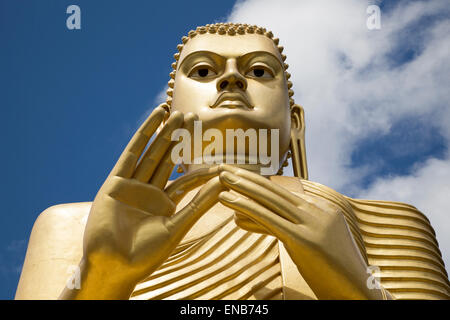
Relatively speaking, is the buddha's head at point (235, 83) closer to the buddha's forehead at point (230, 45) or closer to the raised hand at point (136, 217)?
the buddha's forehead at point (230, 45)

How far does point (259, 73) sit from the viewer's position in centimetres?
481

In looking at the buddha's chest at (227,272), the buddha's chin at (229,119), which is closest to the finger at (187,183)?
the buddha's chest at (227,272)

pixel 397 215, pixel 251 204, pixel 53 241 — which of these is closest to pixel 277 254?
pixel 251 204

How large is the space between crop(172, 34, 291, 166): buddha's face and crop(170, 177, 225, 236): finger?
125cm

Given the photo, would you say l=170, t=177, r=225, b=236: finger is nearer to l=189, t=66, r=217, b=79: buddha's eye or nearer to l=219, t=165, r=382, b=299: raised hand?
l=219, t=165, r=382, b=299: raised hand

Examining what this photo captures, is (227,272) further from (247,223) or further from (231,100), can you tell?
(231,100)

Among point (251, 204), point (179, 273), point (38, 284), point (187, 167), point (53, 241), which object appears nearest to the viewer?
point (251, 204)

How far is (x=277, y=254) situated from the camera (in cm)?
393

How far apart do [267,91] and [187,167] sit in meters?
0.74

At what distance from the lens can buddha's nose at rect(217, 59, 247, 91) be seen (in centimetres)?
452

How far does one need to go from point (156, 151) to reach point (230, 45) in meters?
1.68

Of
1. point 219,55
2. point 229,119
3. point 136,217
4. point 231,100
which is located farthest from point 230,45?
point 136,217

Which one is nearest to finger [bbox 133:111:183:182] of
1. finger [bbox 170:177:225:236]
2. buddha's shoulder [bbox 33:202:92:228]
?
finger [bbox 170:177:225:236]

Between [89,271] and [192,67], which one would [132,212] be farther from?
[192,67]
